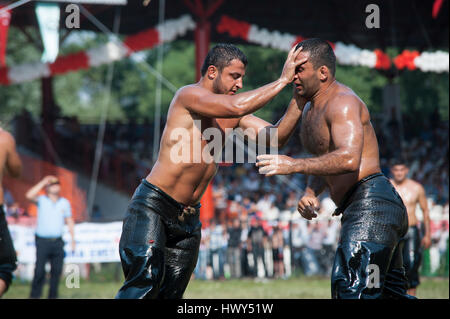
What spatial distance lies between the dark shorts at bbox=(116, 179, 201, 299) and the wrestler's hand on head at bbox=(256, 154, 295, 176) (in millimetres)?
834

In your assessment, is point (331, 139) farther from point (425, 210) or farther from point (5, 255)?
point (425, 210)

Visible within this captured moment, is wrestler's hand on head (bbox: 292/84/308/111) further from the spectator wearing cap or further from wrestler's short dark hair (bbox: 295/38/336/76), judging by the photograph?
the spectator wearing cap

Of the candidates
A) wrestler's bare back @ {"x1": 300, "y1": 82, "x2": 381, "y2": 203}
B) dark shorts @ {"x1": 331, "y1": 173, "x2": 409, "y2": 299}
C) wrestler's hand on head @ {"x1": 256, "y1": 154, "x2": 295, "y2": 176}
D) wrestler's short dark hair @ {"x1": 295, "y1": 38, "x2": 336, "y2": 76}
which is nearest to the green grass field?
dark shorts @ {"x1": 331, "y1": 173, "x2": 409, "y2": 299}

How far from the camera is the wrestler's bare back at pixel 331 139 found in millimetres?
4254

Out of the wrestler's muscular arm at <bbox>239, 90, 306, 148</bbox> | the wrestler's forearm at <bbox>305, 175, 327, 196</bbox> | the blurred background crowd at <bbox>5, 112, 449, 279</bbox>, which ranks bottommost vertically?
the blurred background crowd at <bbox>5, 112, 449, 279</bbox>

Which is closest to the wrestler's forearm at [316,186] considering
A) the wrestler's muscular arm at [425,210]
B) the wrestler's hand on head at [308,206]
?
the wrestler's hand on head at [308,206]

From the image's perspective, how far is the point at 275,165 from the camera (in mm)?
3850

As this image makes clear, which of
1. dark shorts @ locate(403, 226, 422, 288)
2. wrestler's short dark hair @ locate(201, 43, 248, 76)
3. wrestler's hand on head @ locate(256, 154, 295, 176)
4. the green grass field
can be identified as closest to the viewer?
wrestler's hand on head @ locate(256, 154, 295, 176)

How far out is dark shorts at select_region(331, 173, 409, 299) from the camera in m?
3.94

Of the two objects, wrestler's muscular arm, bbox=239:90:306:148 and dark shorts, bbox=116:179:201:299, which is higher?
wrestler's muscular arm, bbox=239:90:306:148

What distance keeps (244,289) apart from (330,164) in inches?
271
